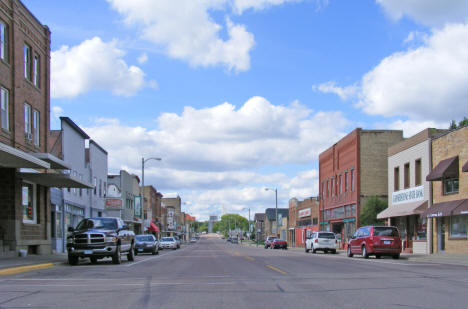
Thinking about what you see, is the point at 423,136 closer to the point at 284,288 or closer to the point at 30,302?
the point at 284,288

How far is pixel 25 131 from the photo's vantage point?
2898 cm

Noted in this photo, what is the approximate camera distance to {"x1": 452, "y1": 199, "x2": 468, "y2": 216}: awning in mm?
28156

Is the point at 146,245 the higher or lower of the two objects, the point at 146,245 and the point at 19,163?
the lower

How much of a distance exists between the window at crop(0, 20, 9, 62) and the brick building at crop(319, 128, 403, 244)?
32.1 meters

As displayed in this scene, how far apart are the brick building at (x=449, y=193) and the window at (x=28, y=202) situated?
73.1 feet

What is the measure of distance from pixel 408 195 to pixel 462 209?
9991mm

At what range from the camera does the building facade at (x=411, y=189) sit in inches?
1379

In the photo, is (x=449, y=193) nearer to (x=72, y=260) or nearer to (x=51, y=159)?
(x=72, y=260)

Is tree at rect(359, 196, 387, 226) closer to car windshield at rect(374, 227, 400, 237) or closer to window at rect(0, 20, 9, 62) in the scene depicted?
car windshield at rect(374, 227, 400, 237)

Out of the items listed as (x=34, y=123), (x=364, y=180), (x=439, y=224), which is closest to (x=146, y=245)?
(x=34, y=123)

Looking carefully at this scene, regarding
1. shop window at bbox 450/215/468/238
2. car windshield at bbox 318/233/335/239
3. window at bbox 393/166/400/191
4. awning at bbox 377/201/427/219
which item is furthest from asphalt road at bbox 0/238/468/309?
window at bbox 393/166/400/191

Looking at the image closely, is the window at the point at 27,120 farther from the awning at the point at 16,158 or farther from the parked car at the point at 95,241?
the parked car at the point at 95,241

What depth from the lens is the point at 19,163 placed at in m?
23.8

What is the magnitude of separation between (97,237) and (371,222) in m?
29.8
